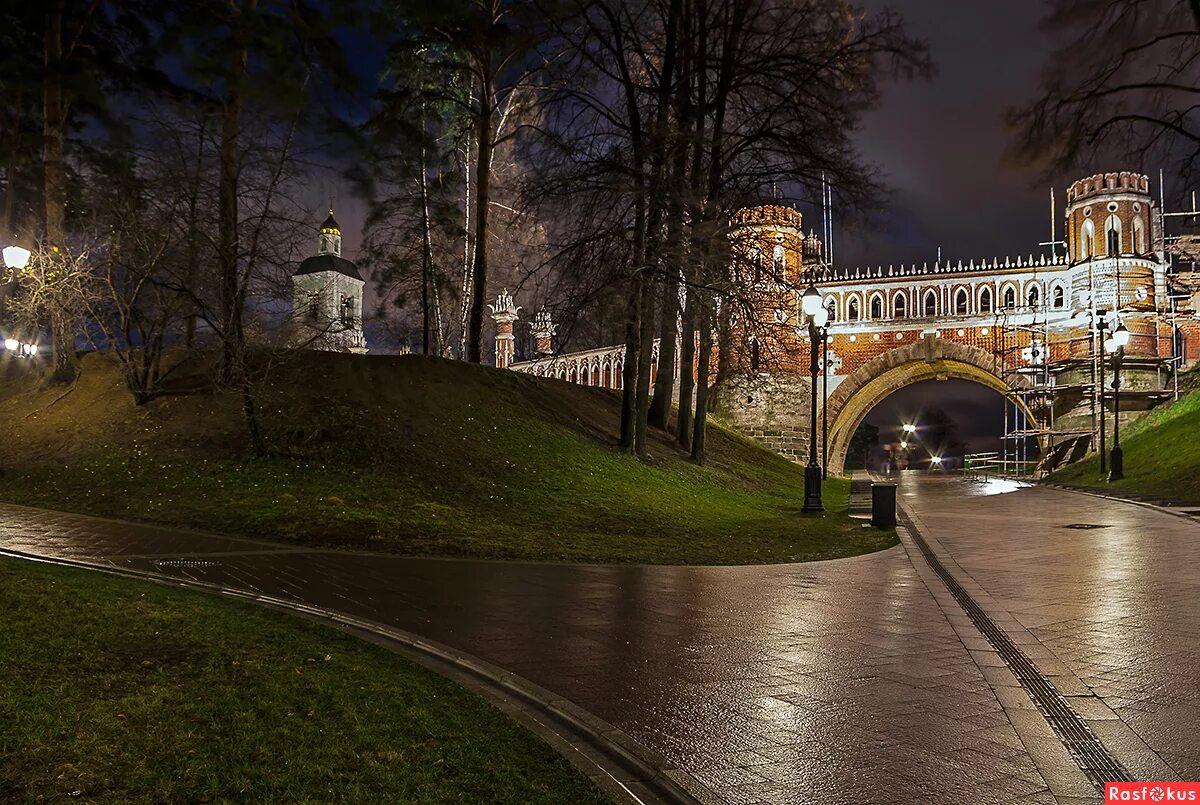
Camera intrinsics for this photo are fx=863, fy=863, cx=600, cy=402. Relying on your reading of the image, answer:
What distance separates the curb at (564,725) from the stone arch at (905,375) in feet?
119

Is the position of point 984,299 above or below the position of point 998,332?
above

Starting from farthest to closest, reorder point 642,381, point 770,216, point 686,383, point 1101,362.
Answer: point 1101,362 < point 686,383 < point 770,216 < point 642,381

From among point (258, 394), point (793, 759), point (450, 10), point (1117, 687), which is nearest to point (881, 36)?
point (450, 10)

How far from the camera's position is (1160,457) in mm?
24672

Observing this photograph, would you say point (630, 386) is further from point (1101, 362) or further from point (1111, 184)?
point (1111, 184)

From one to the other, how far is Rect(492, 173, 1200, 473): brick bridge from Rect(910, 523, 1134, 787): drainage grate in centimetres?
2630

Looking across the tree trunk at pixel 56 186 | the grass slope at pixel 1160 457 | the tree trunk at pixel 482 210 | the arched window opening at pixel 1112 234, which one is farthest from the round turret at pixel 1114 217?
the tree trunk at pixel 56 186

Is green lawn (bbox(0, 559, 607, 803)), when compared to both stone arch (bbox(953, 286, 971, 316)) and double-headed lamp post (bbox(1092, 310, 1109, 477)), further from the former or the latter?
stone arch (bbox(953, 286, 971, 316))

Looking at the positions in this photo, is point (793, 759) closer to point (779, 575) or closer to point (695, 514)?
point (779, 575)

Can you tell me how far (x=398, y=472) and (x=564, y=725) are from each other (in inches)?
448

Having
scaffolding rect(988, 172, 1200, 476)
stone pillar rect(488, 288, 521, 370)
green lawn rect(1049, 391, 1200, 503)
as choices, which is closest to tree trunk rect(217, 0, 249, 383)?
green lawn rect(1049, 391, 1200, 503)

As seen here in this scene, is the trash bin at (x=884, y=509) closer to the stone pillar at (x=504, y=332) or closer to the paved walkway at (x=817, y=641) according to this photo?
the paved walkway at (x=817, y=641)

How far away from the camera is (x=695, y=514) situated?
15945mm

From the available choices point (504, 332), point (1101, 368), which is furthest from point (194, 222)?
point (1101, 368)
